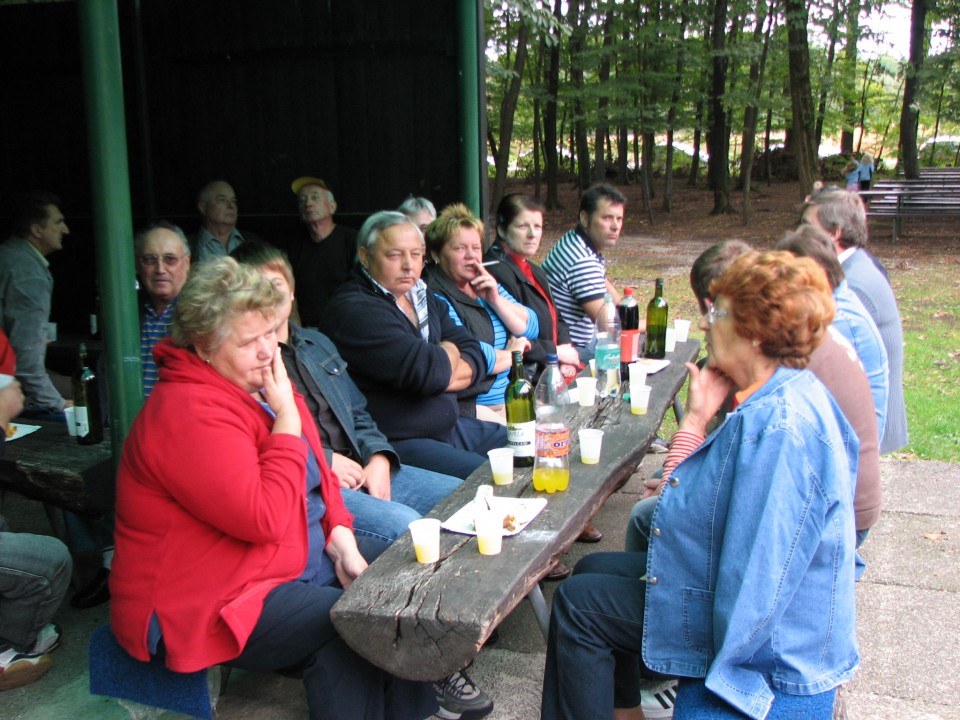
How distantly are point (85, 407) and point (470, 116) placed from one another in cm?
333

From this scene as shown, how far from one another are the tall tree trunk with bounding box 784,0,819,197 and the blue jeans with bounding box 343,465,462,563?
12.3 meters

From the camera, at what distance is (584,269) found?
5082mm

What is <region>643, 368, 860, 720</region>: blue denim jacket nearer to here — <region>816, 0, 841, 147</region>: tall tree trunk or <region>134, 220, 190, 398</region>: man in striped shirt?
<region>134, 220, 190, 398</region>: man in striped shirt

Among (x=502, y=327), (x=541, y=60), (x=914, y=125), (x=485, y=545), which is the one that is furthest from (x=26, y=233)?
(x=541, y=60)

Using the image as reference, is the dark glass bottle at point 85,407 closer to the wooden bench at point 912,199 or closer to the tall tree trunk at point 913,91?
the wooden bench at point 912,199

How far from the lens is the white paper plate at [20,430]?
343 cm

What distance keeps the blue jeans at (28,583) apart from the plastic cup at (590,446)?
72.4 inches

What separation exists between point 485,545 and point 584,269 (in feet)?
10.1

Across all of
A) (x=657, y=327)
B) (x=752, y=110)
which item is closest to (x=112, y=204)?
(x=657, y=327)

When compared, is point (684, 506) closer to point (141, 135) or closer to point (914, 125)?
point (141, 135)

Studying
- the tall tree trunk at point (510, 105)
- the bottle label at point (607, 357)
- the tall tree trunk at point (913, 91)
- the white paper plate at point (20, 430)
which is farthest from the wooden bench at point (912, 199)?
the white paper plate at point (20, 430)

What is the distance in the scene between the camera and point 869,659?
10.3ft

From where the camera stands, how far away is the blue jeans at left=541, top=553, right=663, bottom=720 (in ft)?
7.39

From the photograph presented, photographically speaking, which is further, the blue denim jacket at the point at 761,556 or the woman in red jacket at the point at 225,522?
the woman in red jacket at the point at 225,522
